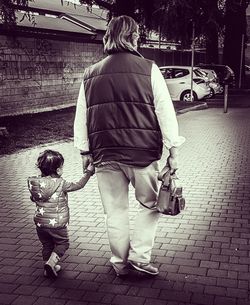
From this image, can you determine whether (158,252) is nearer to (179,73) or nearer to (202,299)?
(202,299)

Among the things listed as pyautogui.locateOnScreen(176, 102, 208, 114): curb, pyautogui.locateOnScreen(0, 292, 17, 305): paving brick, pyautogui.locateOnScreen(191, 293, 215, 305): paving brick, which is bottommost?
pyautogui.locateOnScreen(176, 102, 208, 114): curb

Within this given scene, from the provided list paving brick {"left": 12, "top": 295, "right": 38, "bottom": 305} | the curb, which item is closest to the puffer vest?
paving brick {"left": 12, "top": 295, "right": 38, "bottom": 305}

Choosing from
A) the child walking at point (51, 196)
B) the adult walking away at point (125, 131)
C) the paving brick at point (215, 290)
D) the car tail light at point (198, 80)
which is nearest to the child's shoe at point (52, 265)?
the child walking at point (51, 196)

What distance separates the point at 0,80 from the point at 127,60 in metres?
10.4

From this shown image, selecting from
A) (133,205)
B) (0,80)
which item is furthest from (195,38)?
(133,205)

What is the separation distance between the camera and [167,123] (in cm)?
354

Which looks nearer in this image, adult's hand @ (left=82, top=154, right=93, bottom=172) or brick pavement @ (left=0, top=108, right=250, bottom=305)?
brick pavement @ (left=0, top=108, right=250, bottom=305)

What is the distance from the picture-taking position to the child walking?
3768mm

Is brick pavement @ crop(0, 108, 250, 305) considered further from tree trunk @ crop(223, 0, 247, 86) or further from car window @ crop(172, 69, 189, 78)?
tree trunk @ crop(223, 0, 247, 86)

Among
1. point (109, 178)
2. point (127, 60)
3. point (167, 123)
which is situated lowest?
point (109, 178)

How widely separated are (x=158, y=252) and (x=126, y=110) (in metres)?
1.54

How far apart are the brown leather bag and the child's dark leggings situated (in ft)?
2.77

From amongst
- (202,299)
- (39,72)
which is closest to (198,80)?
(39,72)

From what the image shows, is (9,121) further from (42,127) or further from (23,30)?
(23,30)
